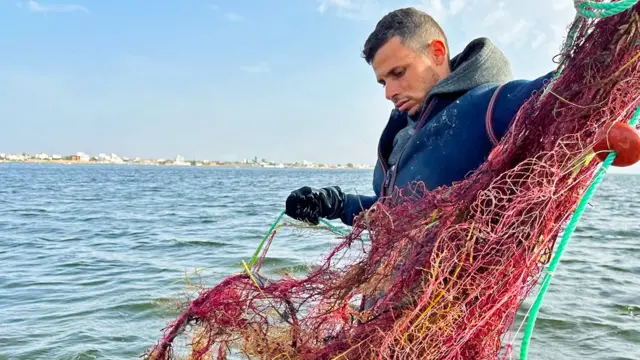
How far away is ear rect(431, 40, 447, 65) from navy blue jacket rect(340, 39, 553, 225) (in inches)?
4.0

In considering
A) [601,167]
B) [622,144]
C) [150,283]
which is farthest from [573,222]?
[150,283]

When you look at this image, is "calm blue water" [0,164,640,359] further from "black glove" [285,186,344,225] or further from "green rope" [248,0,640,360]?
"green rope" [248,0,640,360]

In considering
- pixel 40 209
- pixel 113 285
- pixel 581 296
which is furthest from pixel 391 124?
pixel 40 209

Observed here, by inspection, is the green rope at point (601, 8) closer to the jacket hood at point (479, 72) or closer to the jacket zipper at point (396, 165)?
the jacket hood at point (479, 72)

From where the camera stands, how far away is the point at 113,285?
8703 mm

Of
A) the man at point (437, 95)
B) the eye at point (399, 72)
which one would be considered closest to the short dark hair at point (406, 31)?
the man at point (437, 95)

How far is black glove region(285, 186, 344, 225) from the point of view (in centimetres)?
319

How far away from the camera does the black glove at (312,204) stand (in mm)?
3186

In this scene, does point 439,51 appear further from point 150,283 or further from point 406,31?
point 150,283

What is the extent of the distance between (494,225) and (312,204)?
5.11 feet

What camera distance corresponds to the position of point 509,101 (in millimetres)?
2148

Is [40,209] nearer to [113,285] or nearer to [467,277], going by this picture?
[113,285]

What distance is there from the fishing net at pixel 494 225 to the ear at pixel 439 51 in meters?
0.86

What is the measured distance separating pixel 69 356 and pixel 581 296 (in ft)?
22.6
